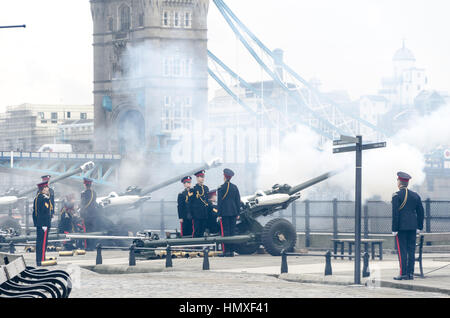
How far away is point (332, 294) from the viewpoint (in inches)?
510

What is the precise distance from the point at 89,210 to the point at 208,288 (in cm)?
1044

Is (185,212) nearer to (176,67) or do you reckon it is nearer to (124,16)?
(176,67)

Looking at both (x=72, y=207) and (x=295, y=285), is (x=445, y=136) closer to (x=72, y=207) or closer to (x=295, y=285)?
(x=72, y=207)

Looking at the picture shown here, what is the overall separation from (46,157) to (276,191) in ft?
207

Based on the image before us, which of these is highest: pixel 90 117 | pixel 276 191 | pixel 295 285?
pixel 90 117

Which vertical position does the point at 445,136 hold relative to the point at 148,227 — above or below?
above

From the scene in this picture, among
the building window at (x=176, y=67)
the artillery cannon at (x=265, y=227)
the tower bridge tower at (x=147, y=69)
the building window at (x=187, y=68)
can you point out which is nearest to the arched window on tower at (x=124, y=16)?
the tower bridge tower at (x=147, y=69)

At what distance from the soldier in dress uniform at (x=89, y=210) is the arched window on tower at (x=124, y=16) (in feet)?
251

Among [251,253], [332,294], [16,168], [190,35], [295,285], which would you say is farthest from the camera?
[190,35]

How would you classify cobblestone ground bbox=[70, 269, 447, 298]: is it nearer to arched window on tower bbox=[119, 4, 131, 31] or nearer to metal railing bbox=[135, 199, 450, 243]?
metal railing bbox=[135, 199, 450, 243]

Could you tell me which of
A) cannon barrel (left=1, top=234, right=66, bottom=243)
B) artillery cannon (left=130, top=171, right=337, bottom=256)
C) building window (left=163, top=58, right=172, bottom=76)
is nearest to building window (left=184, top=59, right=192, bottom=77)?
building window (left=163, top=58, right=172, bottom=76)

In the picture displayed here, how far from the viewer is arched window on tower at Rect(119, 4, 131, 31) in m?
98.8

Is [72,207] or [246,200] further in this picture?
[72,207]

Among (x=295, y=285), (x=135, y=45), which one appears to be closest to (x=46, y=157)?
(x=135, y=45)
